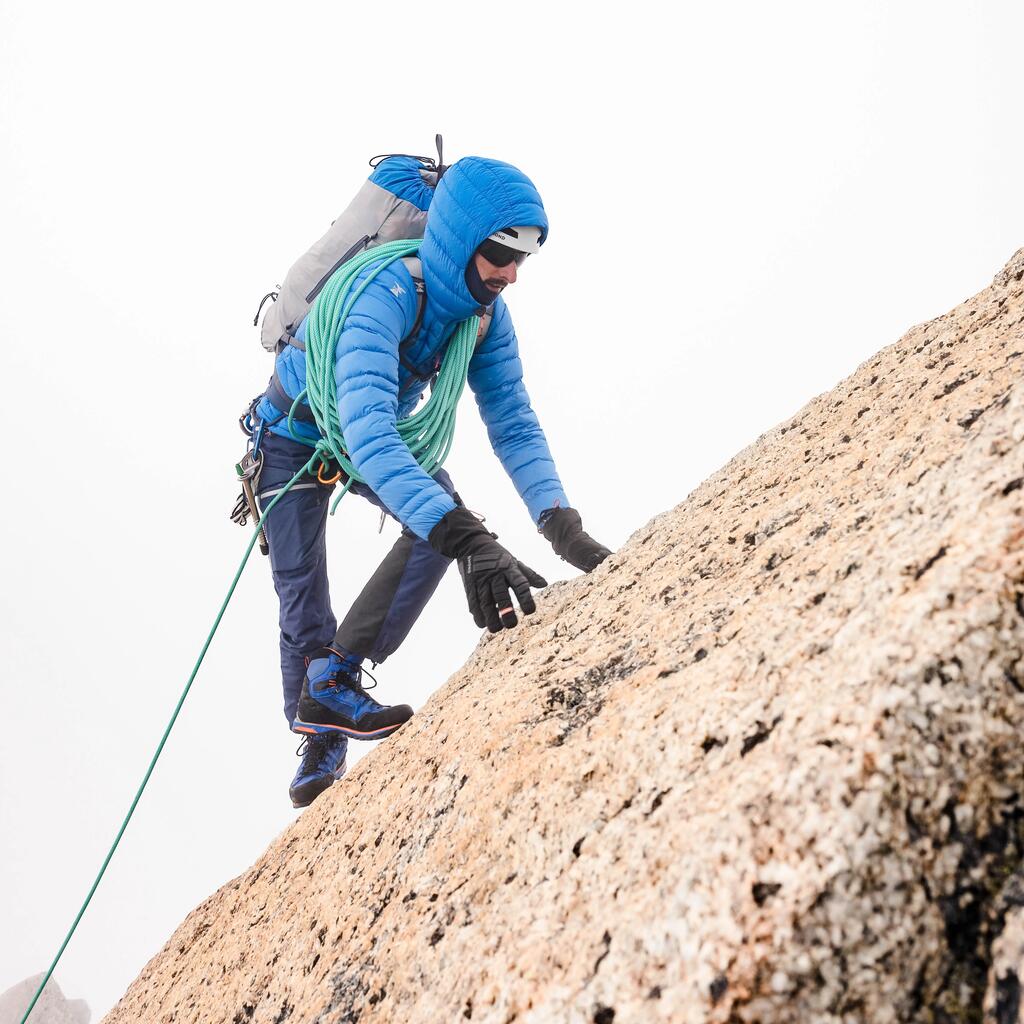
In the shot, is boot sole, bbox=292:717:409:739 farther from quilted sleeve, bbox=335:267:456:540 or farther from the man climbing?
quilted sleeve, bbox=335:267:456:540

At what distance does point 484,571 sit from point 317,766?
1.96 meters

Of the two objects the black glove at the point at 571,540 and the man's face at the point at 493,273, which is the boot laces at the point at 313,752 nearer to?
the black glove at the point at 571,540

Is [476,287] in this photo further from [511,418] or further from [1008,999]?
[1008,999]

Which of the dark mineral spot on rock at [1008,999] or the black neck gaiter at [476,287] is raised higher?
the black neck gaiter at [476,287]

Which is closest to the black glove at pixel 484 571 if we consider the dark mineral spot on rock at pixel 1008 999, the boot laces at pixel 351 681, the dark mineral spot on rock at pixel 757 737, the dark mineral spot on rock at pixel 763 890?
the boot laces at pixel 351 681

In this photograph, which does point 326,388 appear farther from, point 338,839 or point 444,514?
point 338,839

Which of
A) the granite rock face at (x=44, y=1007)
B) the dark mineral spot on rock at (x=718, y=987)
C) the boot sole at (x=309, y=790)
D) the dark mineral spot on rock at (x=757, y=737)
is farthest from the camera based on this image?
the granite rock face at (x=44, y=1007)

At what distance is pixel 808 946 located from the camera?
1461 mm

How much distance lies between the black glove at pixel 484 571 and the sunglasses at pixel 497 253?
155cm

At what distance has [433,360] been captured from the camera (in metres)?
5.62

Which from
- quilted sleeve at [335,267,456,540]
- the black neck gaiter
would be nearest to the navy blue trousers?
quilted sleeve at [335,267,456,540]

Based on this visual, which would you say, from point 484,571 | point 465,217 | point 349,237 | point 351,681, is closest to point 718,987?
point 484,571

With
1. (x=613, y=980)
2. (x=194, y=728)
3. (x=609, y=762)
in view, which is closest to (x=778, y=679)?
(x=609, y=762)

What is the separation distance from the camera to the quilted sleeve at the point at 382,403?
4.63 metres
